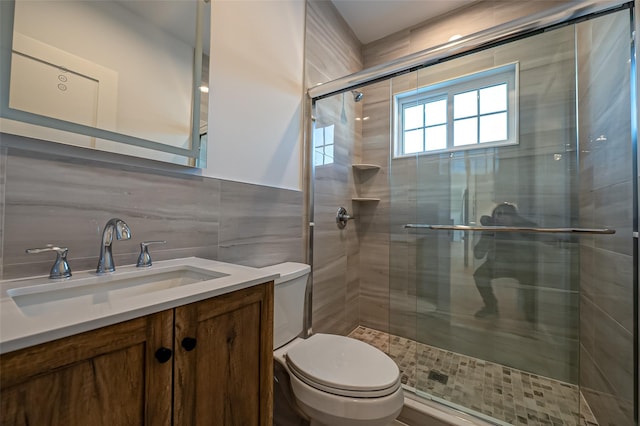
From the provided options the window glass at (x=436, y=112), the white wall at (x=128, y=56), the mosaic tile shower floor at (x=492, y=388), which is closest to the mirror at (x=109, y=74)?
the white wall at (x=128, y=56)

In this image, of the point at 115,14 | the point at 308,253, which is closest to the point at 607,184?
the point at 308,253

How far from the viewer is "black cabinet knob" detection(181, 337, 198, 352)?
0.59 meters

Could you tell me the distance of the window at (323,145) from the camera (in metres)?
1.81

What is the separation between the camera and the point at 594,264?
4.42 ft

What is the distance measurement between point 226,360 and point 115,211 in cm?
61

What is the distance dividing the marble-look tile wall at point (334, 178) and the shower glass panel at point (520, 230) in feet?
1.15

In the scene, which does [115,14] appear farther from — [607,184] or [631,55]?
[607,184]

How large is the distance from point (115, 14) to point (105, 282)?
902 mm

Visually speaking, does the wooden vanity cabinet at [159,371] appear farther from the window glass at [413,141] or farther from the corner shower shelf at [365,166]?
the window glass at [413,141]

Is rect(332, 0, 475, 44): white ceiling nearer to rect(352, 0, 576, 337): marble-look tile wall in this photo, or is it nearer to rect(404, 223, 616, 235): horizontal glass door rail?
rect(352, 0, 576, 337): marble-look tile wall

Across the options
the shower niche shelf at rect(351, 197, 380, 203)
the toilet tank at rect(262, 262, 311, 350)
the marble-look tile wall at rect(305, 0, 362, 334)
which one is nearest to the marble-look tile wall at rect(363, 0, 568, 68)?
the marble-look tile wall at rect(305, 0, 362, 334)

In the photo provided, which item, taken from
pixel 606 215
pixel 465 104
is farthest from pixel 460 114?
pixel 606 215

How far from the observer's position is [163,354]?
546 mm

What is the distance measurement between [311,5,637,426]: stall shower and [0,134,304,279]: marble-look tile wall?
0.64m
